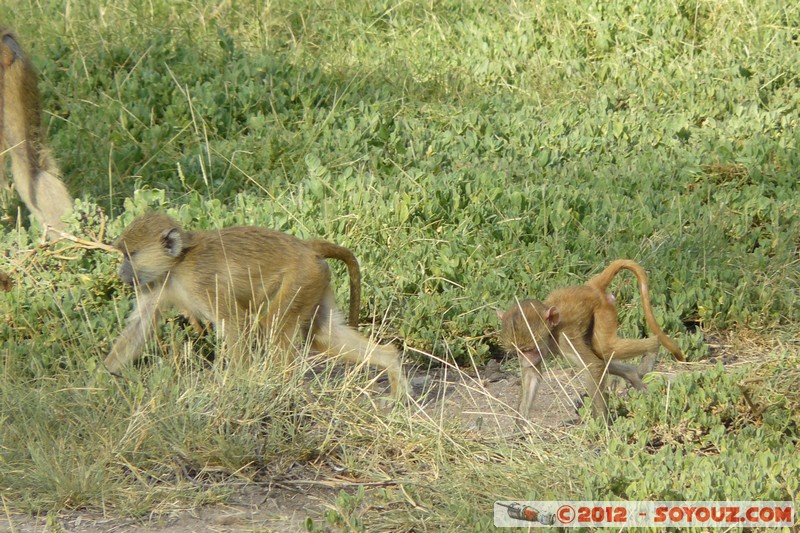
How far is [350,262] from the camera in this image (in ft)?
17.3

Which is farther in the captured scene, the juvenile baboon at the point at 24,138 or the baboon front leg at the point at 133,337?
the juvenile baboon at the point at 24,138

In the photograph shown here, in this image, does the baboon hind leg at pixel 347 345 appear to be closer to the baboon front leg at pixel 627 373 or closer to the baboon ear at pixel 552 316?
the baboon ear at pixel 552 316

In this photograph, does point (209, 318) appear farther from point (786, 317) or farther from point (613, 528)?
point (786, 317)

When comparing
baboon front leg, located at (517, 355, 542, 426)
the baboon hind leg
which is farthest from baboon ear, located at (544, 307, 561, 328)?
the baboon hind leg

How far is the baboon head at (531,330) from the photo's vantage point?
4.96 meters

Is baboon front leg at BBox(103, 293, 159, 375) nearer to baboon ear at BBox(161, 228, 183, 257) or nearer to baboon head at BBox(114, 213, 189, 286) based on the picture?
baboon head at BBox(114, 213, 189, 286)

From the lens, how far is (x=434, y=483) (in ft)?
13.8

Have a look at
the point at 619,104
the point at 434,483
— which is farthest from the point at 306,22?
the point at 434,483

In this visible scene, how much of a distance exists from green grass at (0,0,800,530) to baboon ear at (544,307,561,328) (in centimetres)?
51

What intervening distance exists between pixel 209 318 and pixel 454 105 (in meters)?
3.84

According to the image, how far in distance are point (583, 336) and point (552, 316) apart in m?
0.25

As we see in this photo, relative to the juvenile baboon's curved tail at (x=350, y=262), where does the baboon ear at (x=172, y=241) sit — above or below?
above

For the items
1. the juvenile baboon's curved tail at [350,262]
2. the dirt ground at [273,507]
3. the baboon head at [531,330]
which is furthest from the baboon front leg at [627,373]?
the juvenile baboon's curved tail at [350,262]

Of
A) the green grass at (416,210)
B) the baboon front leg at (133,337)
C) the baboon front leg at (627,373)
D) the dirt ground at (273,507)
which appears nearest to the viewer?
the dirt ground at (273,507)
